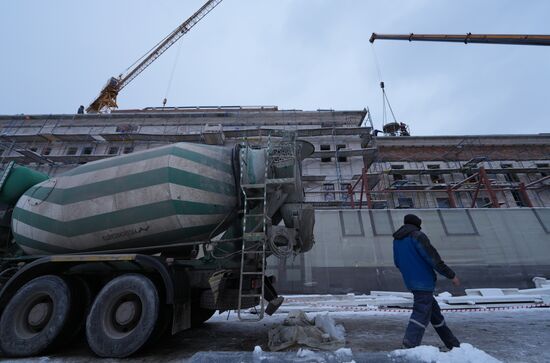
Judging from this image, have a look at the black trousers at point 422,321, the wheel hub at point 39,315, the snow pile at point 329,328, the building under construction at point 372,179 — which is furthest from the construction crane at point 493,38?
the wheel hub at point 39,315

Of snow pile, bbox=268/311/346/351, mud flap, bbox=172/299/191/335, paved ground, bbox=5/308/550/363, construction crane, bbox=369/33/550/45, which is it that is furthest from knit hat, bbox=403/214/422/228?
construction crane, bbox=369/33/550/45

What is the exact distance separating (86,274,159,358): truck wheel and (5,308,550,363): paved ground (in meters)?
0.27

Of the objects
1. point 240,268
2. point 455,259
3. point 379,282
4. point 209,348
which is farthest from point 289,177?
point 455,259

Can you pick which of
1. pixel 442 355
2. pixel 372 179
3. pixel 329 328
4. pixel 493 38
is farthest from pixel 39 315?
pixel 493 38

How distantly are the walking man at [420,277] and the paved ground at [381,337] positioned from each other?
2.18 ft

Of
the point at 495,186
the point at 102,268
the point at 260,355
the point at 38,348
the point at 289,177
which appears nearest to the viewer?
the point at 260,355

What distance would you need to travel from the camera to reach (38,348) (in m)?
4.02

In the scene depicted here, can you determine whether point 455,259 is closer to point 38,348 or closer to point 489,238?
point 489,238

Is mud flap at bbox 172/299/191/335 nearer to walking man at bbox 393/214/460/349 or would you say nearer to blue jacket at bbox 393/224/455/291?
walking man at bbox 393/214/460/349

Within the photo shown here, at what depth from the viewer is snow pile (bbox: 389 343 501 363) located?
2.11 meters

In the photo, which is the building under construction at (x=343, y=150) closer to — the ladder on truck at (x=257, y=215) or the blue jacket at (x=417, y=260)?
the ladder on truck at (x=257, y=215)

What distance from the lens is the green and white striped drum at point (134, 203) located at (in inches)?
179

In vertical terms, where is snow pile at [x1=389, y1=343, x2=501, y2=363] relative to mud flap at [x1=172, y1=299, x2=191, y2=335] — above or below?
below

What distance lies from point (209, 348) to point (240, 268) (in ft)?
4.33
